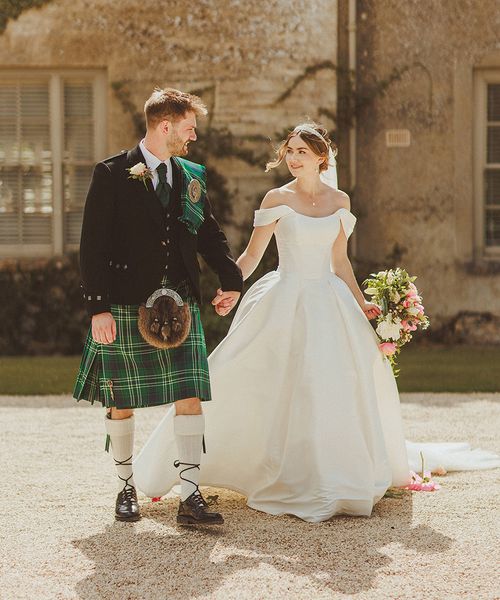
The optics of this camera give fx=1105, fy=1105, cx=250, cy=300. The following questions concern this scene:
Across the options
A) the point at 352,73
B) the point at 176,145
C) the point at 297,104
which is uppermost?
the point at 352,73

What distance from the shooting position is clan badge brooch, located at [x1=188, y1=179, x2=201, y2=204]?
423cm

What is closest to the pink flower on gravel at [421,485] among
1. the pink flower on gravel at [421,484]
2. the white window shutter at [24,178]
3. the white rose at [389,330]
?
the pink flower on gravel at [421,484]

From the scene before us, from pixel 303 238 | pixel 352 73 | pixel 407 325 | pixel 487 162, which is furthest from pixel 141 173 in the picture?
pixel 487 162

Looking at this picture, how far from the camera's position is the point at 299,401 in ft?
14.7

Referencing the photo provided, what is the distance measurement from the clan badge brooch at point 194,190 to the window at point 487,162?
7247 millimetres

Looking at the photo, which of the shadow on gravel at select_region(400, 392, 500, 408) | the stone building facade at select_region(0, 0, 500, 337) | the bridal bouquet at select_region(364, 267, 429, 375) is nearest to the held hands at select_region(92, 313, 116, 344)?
the bridal bouquet at select_region(364, 267, 429, 375)

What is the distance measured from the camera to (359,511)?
429 centimetres

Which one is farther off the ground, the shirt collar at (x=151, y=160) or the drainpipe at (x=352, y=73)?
the drainpipe at (x=352, y=73)

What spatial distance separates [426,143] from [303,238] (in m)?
6.64

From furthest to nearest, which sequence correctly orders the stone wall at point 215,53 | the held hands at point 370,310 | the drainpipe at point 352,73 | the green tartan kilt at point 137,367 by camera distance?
the drainpipe at point 352,73 < the stone wall at point 215,53 < the held hands at point 370,310 < the green tartan kilt at point 137,367

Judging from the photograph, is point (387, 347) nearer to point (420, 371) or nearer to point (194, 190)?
point (194, 190)

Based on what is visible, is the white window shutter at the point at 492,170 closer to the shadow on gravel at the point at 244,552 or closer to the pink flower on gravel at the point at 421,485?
the pink flower on gravel at the point at 421,485

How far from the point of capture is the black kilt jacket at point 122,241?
4074 mm

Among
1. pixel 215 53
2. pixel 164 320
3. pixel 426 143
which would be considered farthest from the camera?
pixel 426 143
